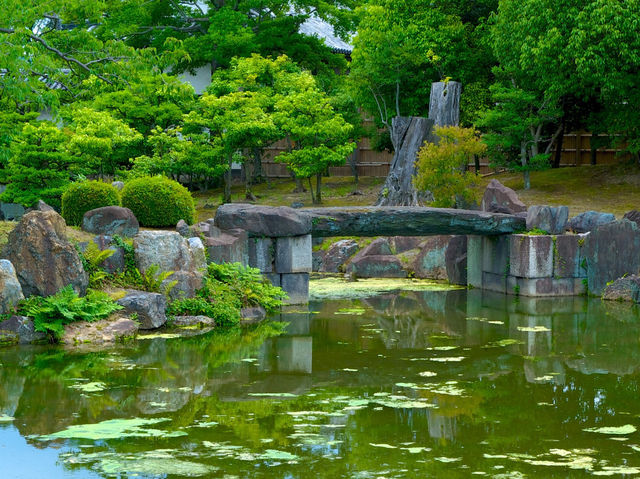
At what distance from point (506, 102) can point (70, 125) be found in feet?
39.1

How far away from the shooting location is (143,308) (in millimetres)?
13023

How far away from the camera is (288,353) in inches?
466

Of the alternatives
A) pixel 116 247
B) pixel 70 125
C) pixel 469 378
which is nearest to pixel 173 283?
pixel 116 247

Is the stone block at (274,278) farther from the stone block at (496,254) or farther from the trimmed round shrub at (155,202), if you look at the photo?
the stone block at (496,254)

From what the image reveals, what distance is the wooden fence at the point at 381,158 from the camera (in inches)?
1183

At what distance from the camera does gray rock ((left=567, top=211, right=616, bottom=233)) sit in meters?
18.1

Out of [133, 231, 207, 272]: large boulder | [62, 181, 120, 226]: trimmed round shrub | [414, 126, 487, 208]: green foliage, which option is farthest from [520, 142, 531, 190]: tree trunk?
[133, 231, 207, 272]: large boulder

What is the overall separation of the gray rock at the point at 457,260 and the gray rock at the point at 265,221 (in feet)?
16.2

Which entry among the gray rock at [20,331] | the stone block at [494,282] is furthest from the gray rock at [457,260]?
the gray rock at [20,331]

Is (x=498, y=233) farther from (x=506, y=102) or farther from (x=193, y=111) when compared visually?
(x=193, y=111)

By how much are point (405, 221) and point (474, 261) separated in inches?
116

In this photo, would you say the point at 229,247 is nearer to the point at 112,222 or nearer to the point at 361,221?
the point at 112,222

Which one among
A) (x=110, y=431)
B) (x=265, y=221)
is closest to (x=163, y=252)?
(x=265, y=221)

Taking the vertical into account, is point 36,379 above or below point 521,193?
below
